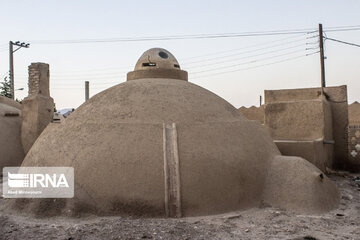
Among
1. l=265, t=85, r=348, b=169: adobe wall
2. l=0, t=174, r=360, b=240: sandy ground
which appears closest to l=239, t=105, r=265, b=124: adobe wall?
l=265, t=85, r=348, b=169: adobe wall

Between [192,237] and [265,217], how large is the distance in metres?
1.51

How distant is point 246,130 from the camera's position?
670 centimetres

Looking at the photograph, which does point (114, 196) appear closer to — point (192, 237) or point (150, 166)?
point (150, 166)

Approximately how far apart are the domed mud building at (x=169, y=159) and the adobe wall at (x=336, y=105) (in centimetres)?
397

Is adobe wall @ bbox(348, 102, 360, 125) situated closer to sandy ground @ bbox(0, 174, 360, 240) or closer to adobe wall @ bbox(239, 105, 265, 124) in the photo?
adobe wall @ bbox(239, 105, 265, 124)

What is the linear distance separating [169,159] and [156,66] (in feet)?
9.26

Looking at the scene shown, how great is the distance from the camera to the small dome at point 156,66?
7642mm

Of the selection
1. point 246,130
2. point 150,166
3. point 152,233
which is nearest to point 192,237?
point 152,233

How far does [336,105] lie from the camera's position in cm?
1046

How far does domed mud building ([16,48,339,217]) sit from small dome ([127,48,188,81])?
598mm

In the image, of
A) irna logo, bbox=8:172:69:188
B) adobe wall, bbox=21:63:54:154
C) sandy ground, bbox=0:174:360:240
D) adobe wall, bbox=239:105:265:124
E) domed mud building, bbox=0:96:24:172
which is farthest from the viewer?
adobe wall, bbox=239:105:265:124

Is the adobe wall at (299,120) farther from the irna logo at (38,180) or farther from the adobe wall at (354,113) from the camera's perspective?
the adobe wall at (354,113)

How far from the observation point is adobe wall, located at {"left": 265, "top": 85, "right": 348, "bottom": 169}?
34.0 feet

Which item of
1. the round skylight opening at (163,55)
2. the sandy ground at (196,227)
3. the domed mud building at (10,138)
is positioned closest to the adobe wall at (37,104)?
the domed mud building at (10,138)
